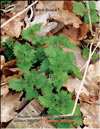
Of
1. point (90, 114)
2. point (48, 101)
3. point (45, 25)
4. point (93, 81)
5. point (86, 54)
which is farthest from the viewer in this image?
point (45, 25)

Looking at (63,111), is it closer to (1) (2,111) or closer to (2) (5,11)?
(1) (2,111)

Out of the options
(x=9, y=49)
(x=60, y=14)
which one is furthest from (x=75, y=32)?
(x=9, y=49)

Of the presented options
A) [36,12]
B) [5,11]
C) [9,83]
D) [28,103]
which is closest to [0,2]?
[5,11]

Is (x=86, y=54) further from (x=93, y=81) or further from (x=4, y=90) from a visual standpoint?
(x=4, y=90)

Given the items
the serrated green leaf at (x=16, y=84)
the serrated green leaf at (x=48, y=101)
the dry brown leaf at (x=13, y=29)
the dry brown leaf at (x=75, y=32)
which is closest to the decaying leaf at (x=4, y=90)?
the serrated green leaf at (x=16, y=84)

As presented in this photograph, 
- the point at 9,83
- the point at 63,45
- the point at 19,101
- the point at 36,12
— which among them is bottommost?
the point at 19,101
